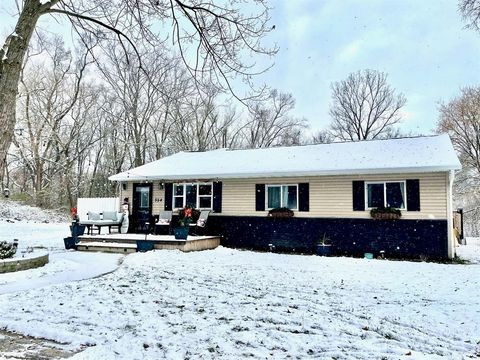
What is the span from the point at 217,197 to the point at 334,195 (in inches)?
150

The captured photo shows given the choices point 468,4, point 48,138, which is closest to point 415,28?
point 468,4

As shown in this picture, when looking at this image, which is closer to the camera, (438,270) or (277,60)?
(277,60)

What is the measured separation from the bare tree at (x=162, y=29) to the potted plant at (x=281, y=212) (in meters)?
7.35

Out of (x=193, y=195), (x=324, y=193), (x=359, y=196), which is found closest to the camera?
(x=359, y=196)

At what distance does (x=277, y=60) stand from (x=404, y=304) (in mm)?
3663

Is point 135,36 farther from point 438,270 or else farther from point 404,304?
point 438,270

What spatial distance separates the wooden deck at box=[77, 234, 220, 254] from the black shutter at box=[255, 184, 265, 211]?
1866 millimetres

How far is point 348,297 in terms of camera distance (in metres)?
5.91

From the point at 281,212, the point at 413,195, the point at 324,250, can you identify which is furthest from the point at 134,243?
the point at 413,195

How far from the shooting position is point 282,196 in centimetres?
1257

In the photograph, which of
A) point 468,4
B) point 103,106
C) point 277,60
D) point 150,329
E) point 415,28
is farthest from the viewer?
point 103,106

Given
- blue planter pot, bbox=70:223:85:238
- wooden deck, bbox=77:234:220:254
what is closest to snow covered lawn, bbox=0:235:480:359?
wooden deck, bbox=77:234:220:254

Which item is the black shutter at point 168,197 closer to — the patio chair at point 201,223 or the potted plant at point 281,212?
the patio chair at point 201,223

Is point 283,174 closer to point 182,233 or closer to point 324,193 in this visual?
point 324,193
